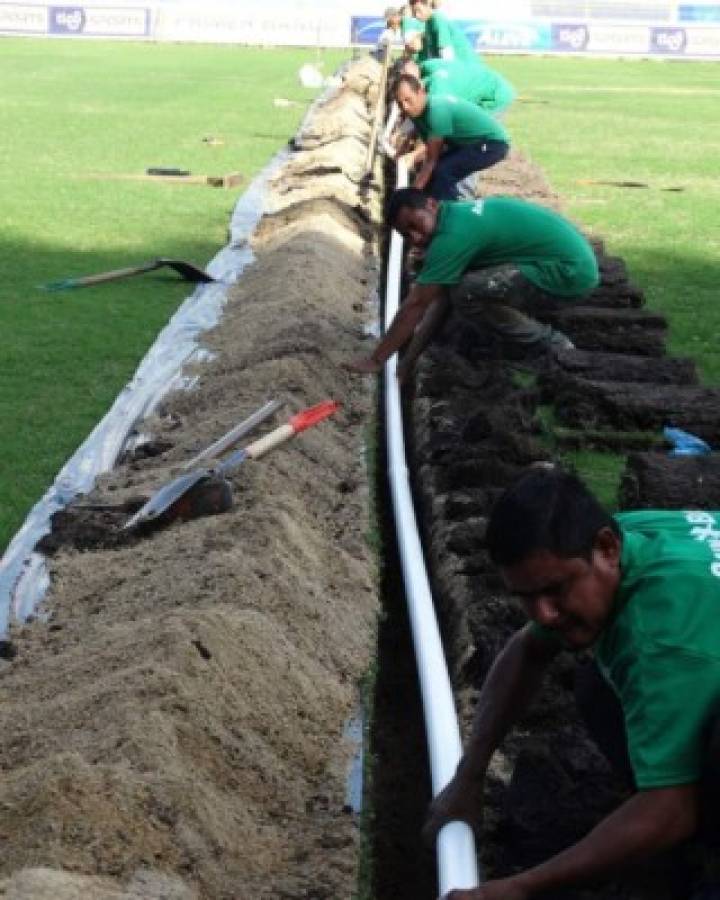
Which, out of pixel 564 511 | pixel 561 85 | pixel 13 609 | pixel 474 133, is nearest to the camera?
pixel 564 511

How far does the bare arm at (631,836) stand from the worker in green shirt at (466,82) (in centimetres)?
1084

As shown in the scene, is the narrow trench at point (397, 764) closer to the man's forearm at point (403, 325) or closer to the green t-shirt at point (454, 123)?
the man's forearm at point (403, 325)

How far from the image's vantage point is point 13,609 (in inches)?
222

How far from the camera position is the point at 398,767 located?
5.19 metres

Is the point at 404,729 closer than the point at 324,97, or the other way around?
the point at 404,729

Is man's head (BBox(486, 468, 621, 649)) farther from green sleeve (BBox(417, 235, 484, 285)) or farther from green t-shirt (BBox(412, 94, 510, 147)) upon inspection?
green t-shirt (BBox(412, 94, 510, 147))

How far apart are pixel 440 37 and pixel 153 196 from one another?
3.30m

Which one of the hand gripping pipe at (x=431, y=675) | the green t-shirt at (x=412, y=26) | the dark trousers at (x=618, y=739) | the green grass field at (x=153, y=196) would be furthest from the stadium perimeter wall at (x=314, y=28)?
the dark trousers at (x=618, y=739)

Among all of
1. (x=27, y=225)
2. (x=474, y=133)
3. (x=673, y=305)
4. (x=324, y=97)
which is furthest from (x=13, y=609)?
(x=324, y=97)

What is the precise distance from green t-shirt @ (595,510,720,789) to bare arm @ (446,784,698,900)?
4 centimetres

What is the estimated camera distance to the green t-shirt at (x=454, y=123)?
12.0 meters

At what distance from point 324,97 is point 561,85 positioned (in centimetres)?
1078

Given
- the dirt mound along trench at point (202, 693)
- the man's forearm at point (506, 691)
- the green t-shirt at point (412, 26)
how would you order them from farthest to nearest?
the green t-shirt at point (412, 26) < the dirt mound along trench at point (202, 693) < the man's forearm at point (506, 691)

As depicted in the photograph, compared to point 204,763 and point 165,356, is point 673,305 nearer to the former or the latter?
point 165,356
